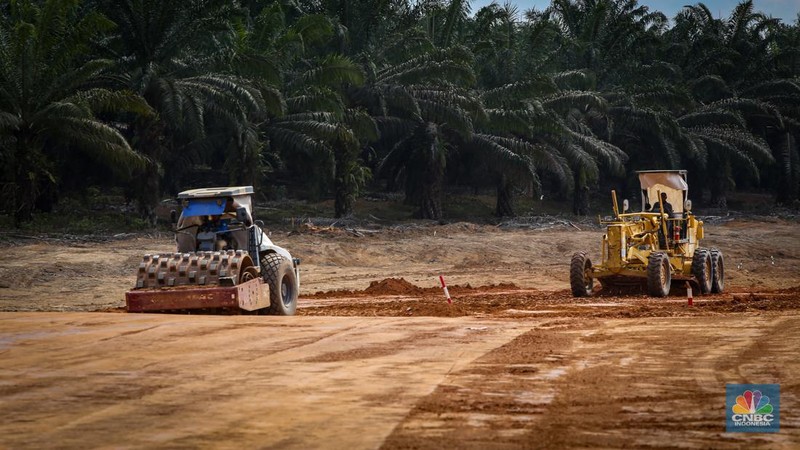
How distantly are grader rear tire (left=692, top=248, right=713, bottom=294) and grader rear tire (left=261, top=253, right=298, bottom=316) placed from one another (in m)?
8.53

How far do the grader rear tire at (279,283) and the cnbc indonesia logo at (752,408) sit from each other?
8.41m

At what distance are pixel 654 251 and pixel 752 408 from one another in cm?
1299

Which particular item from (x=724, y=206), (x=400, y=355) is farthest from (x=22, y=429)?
(x=724, y=206)

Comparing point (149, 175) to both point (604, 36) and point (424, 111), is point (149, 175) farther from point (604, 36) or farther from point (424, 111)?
point (604, 36)

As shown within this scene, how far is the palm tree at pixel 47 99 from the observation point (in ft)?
86.7

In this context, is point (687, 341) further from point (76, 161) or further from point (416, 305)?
point (76, 161)

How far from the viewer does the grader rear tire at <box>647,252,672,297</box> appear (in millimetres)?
20109

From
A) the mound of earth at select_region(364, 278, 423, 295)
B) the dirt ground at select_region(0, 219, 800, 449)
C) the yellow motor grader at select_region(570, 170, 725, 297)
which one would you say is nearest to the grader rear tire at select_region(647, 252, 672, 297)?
the yellow motor grader at select_region(570, 170, 725, 297)

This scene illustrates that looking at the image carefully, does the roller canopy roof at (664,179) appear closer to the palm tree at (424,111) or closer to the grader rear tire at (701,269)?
the grader rear tire at (701,269)

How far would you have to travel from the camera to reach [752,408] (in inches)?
323

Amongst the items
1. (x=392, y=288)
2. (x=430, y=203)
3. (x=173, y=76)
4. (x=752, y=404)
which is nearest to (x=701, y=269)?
(x=392, y=288)

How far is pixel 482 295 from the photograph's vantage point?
2159 centimetres

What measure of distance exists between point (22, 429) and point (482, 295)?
14300 millimetres

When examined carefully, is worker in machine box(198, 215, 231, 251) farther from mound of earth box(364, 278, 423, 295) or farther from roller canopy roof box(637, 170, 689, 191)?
roller canopy roof box(637, 170, 689, 191)
